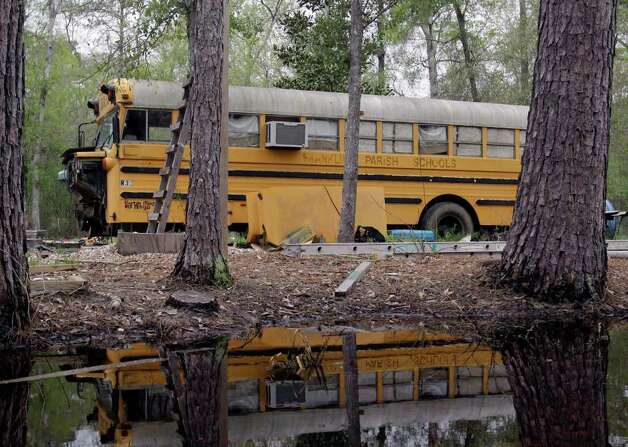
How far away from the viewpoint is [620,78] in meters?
27.7

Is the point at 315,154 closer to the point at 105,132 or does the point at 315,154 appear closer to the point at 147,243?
the point at 105,132

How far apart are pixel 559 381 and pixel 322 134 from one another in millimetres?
9606

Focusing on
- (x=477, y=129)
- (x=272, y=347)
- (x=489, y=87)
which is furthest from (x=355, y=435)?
(x=489, y=87)

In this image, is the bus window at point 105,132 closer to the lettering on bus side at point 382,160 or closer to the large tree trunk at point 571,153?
the lettering on bus side at point 382,160

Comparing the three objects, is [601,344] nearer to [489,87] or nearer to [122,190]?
[122,190]

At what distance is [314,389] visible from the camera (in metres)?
3.82

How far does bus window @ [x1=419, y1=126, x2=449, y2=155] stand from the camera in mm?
13820

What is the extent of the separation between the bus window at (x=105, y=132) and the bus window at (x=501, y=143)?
7045 millimetres

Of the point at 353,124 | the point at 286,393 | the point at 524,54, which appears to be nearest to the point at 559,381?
the point at 286,393

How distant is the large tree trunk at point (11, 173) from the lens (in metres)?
4.72

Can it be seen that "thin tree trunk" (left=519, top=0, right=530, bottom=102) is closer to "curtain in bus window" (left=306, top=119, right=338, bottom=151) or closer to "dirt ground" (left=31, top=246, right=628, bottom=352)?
"curtain in bus window" (left=306, top=119, right=338, bottom=151)

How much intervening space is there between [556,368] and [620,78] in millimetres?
26243

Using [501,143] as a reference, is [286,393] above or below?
below

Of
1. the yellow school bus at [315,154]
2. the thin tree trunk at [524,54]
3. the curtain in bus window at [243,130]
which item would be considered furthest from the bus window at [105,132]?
the thin tree trunk at [524,54]
